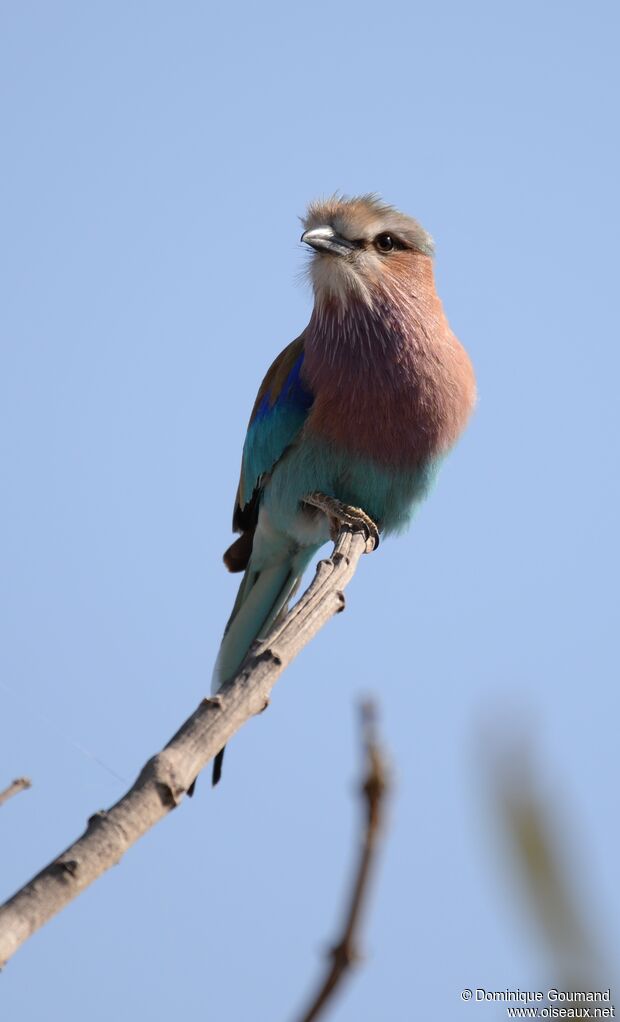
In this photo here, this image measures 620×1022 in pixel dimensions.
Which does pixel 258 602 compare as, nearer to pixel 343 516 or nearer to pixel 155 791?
pixel 343 516

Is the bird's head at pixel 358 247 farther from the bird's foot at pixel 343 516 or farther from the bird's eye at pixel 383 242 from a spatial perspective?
the bird's foot at pixel 343 516

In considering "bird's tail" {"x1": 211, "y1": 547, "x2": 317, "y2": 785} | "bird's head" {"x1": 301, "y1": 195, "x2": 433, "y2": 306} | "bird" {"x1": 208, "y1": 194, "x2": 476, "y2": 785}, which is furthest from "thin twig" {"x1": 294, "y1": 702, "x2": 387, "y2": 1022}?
"bird's head" {"x1": 301, "y1": 195, "x2": 433, "y2": 306}

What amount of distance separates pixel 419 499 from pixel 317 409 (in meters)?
0.63

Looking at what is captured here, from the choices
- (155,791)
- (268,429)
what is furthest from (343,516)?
(155,791)

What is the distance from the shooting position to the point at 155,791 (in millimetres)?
1882

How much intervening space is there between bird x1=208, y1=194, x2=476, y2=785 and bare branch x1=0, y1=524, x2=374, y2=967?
229 centimetres

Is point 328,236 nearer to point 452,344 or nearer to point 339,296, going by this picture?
point 339,296

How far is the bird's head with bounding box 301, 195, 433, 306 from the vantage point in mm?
5391

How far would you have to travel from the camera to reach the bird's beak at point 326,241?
5.31 metres

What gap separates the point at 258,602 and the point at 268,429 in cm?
82

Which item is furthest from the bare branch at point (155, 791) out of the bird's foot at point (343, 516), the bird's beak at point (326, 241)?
the bird's beak at point (326, 241)

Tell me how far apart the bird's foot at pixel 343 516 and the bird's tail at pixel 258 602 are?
39cm

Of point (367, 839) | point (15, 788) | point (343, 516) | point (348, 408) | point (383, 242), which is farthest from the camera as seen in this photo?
point (383, 242)

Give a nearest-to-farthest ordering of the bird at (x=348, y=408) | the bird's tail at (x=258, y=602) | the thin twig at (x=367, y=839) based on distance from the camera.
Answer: the thin twig at (x=367, y=839) < the bird at (x=348, y=408) < the bird's tail at (x=258, y=602)
